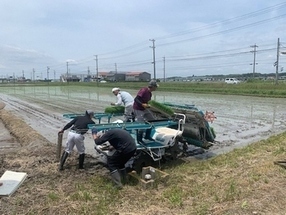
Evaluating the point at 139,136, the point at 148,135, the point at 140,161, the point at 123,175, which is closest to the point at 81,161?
the point at 123,175

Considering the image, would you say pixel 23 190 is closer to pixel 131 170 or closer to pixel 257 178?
pixel 131 170

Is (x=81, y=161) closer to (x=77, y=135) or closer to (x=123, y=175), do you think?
(x=77, y=135)

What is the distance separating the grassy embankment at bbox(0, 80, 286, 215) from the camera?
167 inches

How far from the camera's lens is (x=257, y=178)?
17.3ft

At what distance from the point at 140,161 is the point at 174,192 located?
160cm

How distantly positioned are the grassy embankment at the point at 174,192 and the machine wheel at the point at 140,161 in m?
0.48

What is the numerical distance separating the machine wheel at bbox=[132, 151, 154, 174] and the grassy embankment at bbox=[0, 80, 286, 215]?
48 cm

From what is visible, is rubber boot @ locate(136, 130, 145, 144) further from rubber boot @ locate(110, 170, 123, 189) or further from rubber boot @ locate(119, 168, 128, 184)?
rubber boot @ locate(110, 170, 123, 189)

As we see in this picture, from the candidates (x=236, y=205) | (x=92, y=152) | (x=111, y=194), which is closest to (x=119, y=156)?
(x=111, y=194)

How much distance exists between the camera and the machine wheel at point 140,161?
6.27 meters

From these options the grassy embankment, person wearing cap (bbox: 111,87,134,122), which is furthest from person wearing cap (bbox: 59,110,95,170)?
person wearing cap (bbox: 111,87,134,122)

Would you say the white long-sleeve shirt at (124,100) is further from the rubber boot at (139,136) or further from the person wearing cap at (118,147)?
the person wearing cap at (118,147)

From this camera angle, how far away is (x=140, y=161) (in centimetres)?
Answer: 633

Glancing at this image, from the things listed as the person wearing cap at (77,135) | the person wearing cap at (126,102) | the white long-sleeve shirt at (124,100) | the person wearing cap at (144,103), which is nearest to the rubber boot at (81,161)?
the person wearing cap at (77,135)
